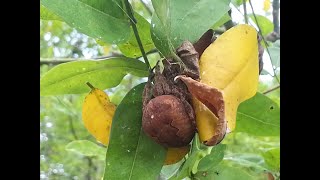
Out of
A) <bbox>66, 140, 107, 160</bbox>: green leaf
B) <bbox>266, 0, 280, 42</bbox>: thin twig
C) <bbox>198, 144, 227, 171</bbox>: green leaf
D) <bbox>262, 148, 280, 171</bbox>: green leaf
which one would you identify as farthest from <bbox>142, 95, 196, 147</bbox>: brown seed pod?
<bbox>266, 0, 280, 42</bbox>: thin twig

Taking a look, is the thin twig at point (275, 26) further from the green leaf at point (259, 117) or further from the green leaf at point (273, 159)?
the green leaf at point (259, 117)

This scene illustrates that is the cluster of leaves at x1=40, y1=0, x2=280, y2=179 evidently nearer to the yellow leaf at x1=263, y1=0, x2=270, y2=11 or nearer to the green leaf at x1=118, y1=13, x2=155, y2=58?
the green leaf at x1=118, y1=13, x2=155, y2=58

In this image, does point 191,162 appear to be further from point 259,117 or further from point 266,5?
point 266,5

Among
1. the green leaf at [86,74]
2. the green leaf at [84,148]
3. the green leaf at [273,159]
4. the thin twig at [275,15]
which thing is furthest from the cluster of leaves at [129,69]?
the thin twig at [275,15]
